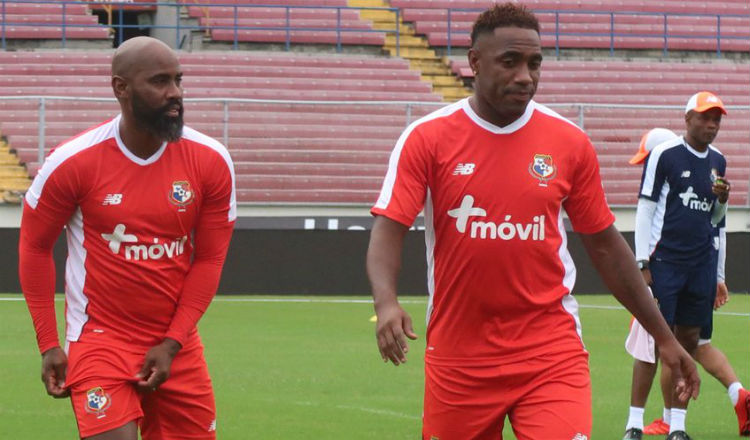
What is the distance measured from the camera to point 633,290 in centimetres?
525

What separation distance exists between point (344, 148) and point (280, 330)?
26.8 ft

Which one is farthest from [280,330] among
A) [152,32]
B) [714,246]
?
[152,32]

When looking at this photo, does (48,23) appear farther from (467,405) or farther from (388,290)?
(388,290)

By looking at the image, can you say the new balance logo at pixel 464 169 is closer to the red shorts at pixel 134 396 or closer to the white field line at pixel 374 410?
the red shorts at pixel 134 396

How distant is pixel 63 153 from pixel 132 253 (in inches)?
18.3

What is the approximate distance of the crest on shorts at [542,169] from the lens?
505 centimetres

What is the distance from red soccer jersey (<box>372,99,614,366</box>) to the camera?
16.5 ft

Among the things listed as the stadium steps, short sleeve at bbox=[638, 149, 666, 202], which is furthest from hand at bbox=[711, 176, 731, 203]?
the stadium steps

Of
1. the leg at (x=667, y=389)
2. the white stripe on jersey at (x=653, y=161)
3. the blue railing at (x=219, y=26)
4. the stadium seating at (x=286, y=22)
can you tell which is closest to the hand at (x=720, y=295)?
the leg at (x=667, y=389)

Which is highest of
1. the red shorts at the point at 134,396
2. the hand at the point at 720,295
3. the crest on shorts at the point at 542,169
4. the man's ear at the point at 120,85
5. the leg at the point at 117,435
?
the man's ear at the point at 120,85

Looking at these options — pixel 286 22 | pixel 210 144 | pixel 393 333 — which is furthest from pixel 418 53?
pixel 393 333

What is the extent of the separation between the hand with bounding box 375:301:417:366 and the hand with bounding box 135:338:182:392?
1171mm

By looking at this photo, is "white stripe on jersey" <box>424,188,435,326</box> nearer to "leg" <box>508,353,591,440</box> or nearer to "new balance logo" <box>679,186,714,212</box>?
"leg" <box>508,353,591,440</box>

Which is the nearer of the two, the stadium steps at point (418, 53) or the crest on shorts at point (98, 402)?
the crest on shorts at point (98, 402)
